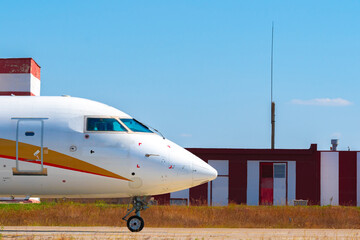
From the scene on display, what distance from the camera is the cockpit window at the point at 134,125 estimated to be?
745 inches

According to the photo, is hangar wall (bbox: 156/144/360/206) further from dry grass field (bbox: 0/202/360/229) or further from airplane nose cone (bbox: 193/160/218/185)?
airplane nose cone (bbox: 193/160/218/185)

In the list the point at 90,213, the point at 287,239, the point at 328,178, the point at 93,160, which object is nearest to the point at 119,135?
the point at 93,160

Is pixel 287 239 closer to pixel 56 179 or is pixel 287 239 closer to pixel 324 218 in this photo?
pixel 56 179

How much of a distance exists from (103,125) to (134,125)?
0.96m

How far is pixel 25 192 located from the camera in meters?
18.7

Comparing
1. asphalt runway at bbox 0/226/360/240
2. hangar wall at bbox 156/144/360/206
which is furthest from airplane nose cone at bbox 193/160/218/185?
hangar wall at bbox 156/144/360/206

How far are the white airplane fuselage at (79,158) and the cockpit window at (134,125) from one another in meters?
0.15

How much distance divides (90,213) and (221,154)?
20.5 m

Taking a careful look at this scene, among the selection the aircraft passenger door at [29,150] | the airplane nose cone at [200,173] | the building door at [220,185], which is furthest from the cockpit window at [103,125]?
the building door at [220,185]

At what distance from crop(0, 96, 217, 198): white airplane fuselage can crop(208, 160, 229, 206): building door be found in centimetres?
2957

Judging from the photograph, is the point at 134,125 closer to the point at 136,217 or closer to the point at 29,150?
the point at 136,217

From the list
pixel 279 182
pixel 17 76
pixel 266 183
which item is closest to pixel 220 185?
pixel 266 183

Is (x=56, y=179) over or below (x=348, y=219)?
over

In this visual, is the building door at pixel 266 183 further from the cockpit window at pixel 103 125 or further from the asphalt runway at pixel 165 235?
the cockpit window at pixel 103 125
